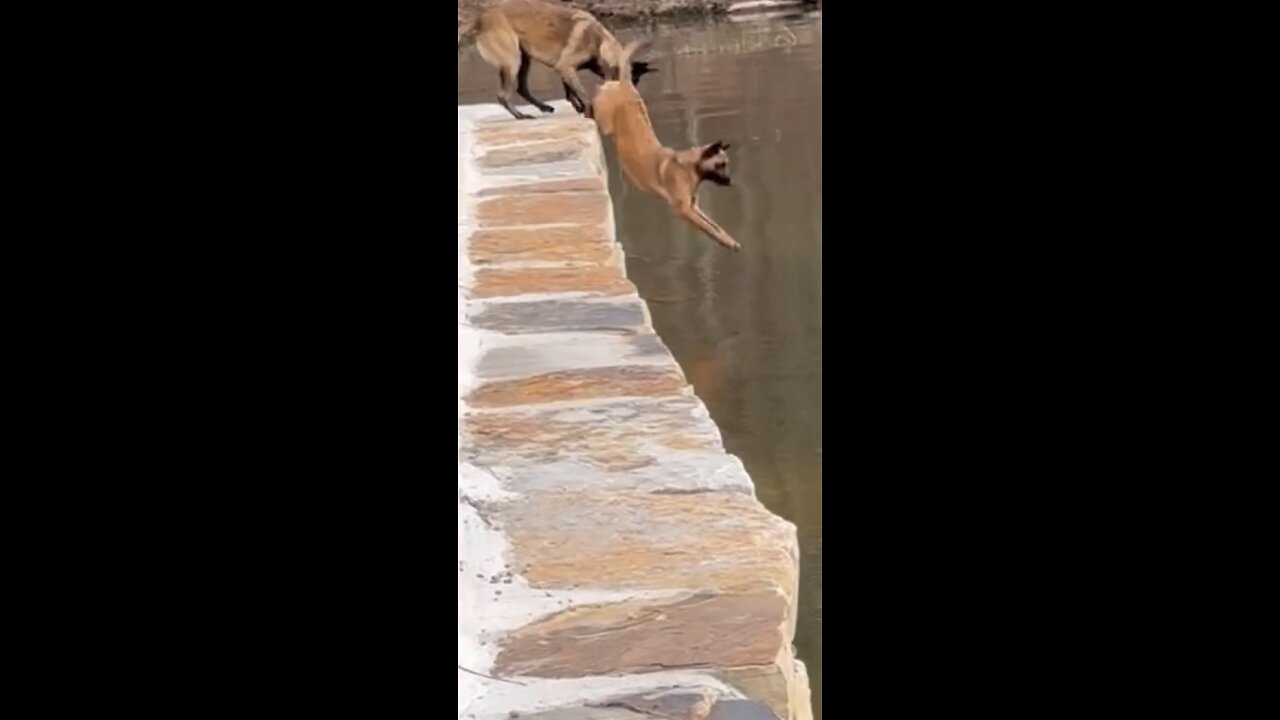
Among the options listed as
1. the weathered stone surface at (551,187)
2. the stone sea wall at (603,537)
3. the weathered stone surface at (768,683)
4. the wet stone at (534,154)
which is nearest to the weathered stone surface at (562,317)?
the stone sea wall at (603,537)

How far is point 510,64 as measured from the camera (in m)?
2.16

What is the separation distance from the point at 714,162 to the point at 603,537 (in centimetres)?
57

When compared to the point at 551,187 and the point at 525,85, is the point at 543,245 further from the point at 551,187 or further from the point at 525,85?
the point at 525,85

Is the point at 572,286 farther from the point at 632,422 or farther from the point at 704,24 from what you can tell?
the point at 704,24

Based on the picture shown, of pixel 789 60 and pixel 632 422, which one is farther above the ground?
pixel 789 60

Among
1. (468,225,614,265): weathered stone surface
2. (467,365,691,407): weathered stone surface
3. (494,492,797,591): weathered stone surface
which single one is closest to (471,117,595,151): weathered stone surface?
A: (468,225,614,265): weathered stone surface

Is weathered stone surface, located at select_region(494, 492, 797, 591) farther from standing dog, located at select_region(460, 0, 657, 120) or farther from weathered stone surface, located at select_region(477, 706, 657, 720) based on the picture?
standing dog, located at select_region(460, 0, 657, 120)

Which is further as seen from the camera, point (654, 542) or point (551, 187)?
point (551, 187)

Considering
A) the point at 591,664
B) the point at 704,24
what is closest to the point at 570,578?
the point at 591,664

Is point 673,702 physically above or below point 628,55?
below

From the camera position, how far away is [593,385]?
7.32 feet

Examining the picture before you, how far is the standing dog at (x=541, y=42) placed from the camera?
84.7 inches

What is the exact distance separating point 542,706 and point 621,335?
0.55m

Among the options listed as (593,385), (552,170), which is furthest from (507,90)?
(593,385)
